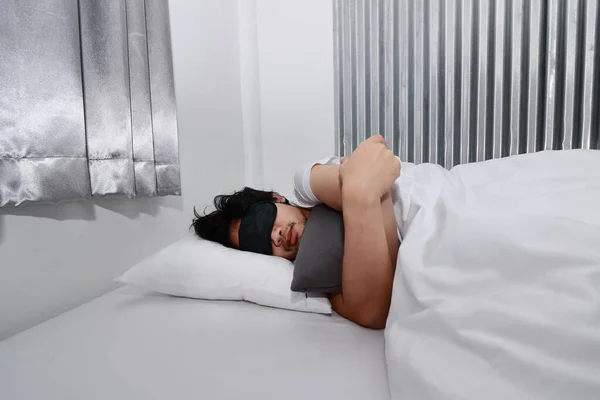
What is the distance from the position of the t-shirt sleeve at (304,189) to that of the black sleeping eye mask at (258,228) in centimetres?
9

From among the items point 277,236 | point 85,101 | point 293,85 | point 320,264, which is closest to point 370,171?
point 320,264

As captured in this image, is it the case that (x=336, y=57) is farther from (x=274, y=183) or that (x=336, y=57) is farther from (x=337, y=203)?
(x=337, y=203)

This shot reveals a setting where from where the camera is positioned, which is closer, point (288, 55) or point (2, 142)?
point (2, 142)

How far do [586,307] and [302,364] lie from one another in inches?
18.2

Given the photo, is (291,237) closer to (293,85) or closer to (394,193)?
(394,193)

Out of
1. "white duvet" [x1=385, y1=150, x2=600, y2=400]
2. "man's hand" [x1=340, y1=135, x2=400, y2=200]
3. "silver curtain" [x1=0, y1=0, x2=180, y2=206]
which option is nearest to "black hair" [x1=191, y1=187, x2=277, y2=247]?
"silver curtain" [x1=0, y1=0, x2=180, y2=206]

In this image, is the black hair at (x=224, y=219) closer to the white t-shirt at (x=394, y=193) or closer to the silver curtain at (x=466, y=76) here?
the white t-shirt at (x=394, y=193)

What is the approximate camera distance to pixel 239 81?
2.08m

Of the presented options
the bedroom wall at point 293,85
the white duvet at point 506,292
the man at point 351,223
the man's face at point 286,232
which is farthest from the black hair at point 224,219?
the bedroom wall at point 293,85

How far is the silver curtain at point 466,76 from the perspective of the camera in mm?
1452

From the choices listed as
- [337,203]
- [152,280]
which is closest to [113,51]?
[152,280]

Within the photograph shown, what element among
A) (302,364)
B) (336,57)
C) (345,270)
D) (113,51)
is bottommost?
(302,364)

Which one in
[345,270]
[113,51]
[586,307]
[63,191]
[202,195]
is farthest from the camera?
[202,195]

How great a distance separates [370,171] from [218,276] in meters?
0.52
